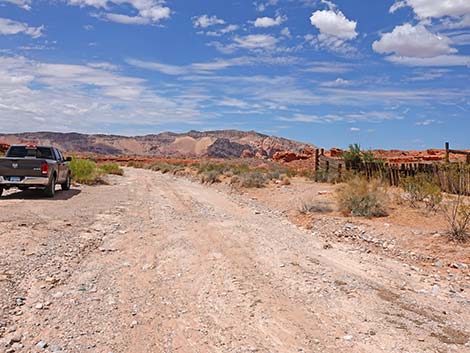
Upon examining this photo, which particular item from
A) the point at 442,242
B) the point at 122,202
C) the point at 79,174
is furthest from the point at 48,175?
the point at 442,242

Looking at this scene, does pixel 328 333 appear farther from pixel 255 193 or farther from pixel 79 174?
pixel 79 174

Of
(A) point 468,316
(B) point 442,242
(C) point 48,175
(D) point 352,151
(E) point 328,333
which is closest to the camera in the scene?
(E) point 328,333

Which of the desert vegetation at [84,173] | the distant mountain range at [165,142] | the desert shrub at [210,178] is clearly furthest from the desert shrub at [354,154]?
the distant mountain range at [165,142]

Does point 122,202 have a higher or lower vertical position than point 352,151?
lower

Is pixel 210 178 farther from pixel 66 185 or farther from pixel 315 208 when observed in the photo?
pixel 315 208

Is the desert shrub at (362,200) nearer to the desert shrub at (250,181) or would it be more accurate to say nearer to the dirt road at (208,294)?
the dirt road at (208,294)

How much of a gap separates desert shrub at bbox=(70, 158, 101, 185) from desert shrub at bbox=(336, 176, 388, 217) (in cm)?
1456

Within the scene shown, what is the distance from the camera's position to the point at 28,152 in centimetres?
1788

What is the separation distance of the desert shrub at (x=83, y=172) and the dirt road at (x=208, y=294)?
1366 centimetres

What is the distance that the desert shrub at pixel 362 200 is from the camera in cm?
1389

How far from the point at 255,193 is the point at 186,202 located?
6.18 meters

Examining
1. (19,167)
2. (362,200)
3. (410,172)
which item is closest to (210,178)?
(410,172)

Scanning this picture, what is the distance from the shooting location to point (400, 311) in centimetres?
618

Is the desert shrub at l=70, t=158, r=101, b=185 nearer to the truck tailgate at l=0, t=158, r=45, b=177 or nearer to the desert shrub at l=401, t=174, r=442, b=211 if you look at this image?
the truck tailgate at l=0, t=158, r=45, b=177
